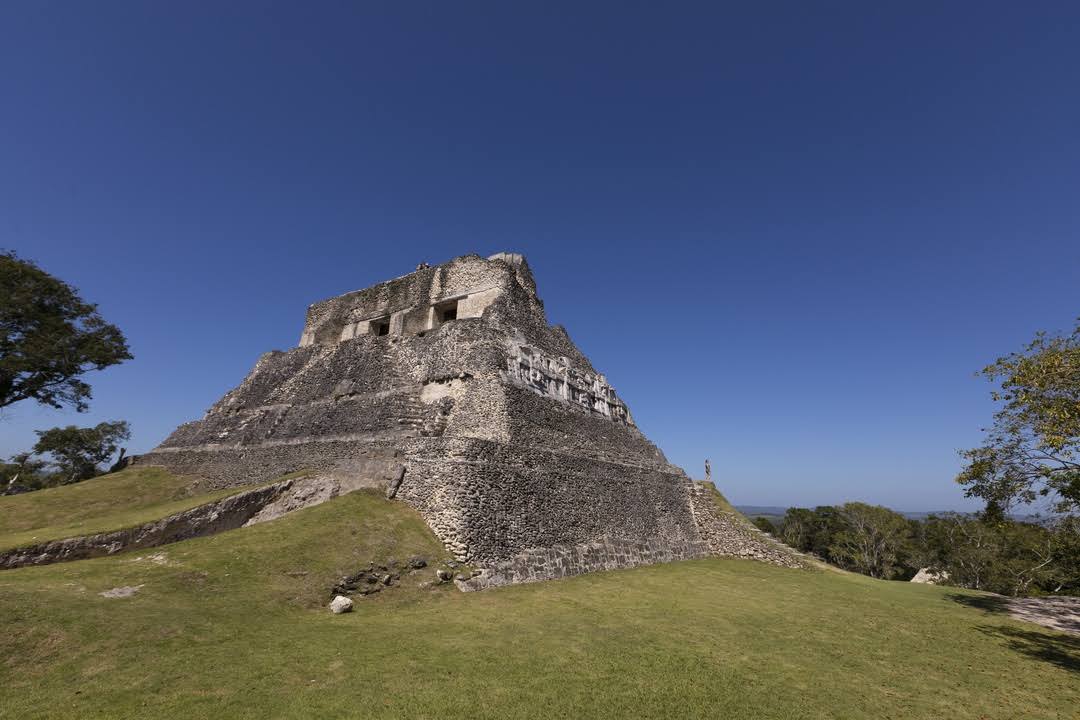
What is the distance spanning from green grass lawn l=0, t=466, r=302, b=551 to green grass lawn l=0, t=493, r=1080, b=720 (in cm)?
284

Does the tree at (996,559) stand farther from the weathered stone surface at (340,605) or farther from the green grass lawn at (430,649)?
the weathered stone surface at (340,605)

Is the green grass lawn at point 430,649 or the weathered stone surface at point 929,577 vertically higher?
the green grass lawn at point 430,649

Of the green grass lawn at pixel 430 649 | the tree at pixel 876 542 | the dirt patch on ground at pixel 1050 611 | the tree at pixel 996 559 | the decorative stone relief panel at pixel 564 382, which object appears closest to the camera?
the green grass lawn at pixel 430 649

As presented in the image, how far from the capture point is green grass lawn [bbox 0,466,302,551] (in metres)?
13.2

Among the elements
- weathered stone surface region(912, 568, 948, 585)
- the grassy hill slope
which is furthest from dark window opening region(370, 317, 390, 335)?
weathered stone surface region(912, 568, 948, 585)

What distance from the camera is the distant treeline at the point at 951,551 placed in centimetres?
3294

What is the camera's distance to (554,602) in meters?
12.5

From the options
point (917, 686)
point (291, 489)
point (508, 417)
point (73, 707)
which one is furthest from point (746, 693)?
point (291, 489)

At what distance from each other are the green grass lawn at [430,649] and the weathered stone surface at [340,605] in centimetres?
19

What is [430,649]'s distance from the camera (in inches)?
330

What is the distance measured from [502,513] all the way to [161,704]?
10.0 meters

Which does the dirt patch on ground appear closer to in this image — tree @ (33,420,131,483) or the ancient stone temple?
the ancient stone temple

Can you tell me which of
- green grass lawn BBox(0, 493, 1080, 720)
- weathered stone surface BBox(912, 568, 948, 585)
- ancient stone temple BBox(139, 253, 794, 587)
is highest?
ancient stone temple BBox(139, 253, 794, 587)

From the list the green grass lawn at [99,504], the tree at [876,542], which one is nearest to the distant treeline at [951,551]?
the tree at [876,542]
